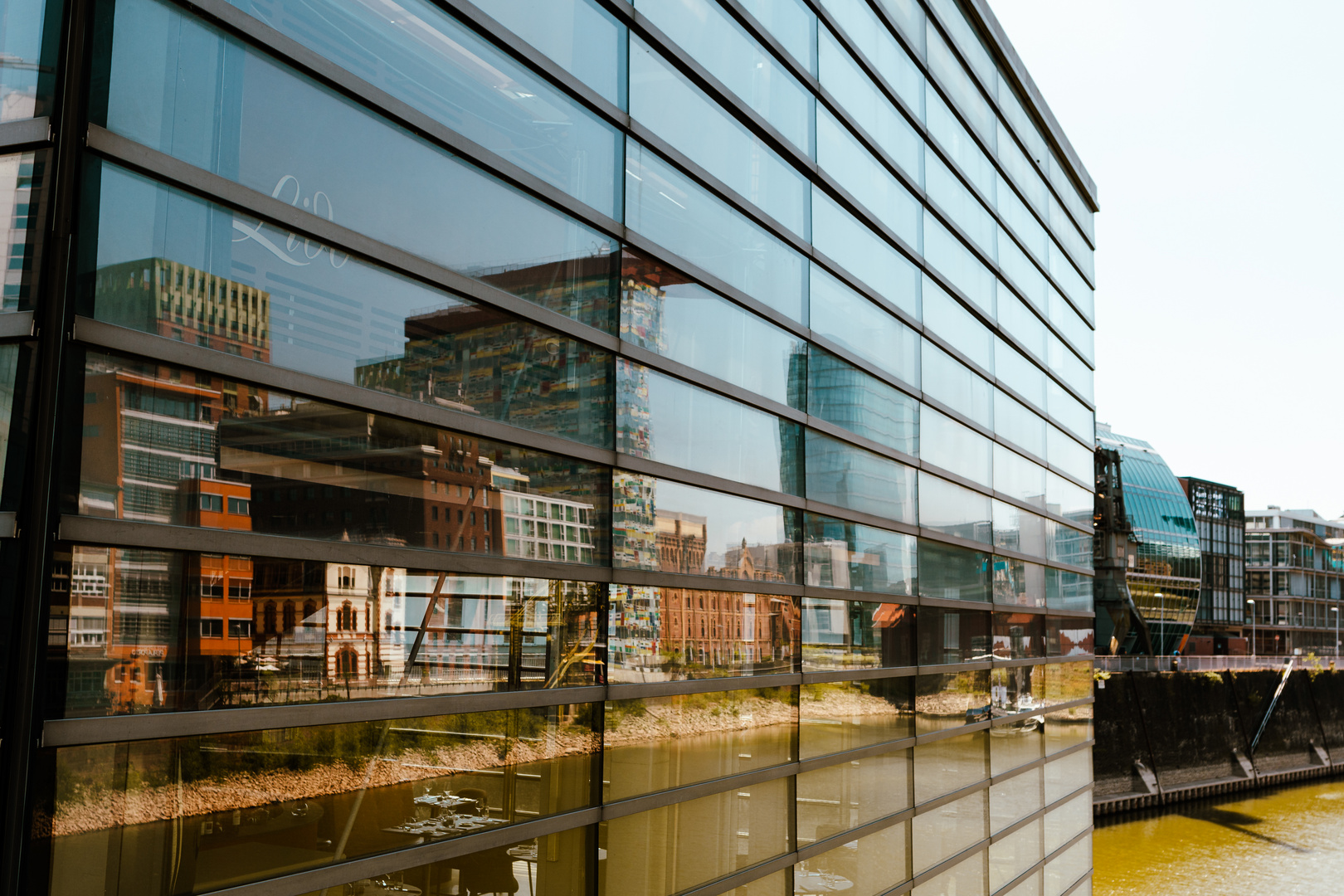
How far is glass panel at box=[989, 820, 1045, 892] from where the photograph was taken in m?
17.6

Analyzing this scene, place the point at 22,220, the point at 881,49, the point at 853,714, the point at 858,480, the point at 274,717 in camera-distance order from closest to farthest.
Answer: the point at 22,220, the point at 274,717, the point at 853,714, the point at 858,480, the point at 881,49

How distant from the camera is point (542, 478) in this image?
810cm

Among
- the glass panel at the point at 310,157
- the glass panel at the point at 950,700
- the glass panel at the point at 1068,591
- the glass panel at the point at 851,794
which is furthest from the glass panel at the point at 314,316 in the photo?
the glass panel at the point at 1068,591

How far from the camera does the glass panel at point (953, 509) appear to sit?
15.8 m

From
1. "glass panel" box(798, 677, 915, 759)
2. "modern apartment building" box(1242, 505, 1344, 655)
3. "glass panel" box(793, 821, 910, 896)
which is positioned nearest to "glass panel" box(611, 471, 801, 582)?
"glass panel" box(798, 677, 915, 759)

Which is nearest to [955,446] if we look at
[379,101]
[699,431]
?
[699,431]

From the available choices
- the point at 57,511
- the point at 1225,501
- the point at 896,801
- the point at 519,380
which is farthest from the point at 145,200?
the point at 1225,501

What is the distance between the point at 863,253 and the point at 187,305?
9974mm

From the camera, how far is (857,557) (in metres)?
13.5

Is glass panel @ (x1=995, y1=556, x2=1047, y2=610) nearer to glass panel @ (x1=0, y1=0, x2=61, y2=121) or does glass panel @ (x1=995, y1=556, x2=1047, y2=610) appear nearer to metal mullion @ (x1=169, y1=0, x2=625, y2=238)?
metal mullion @ (x1=169, y1=0, x2=625, y2=238)

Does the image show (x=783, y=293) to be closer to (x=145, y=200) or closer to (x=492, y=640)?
(x=492, y=640)

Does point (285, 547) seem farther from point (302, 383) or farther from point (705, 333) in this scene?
point (705, 333)

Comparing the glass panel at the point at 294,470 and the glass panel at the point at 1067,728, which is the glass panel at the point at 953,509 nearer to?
the glass panel at the point at 1067,728

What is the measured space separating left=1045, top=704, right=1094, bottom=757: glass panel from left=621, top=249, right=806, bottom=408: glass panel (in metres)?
12.4
